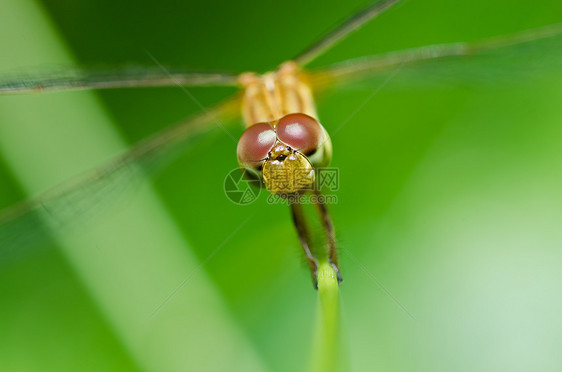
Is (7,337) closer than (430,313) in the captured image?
No

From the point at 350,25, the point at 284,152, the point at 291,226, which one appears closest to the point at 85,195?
the point at 291,226

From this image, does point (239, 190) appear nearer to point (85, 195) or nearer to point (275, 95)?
point (275, 95)

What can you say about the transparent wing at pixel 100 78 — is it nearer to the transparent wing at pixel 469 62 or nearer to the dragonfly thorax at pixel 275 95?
the dragonfly thorax at pixel 275 95

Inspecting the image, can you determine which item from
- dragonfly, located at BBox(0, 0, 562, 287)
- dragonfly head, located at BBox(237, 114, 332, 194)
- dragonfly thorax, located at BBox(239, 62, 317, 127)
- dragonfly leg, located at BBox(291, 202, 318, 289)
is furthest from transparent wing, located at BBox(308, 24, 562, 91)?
dragonfly leg, located at BBox(291, 202, 318, 289)

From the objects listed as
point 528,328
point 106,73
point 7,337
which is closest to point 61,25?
point 106,73

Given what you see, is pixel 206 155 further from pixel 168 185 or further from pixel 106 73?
pixel 106 73

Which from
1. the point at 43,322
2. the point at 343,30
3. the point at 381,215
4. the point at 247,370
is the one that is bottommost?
the point at 247,370
